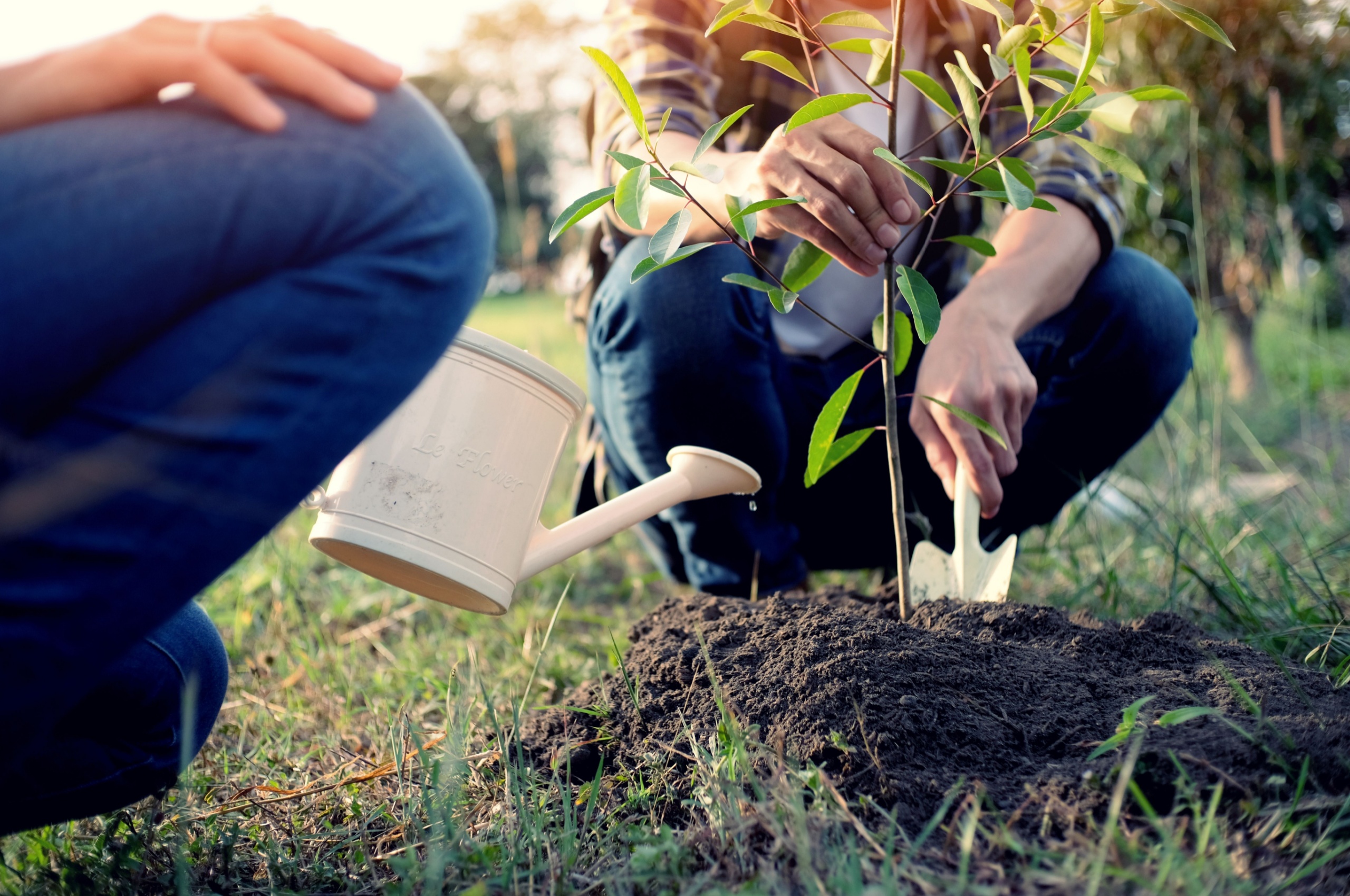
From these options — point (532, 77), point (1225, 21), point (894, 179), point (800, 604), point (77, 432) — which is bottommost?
point (532, 77)

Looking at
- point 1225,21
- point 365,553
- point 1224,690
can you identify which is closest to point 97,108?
point 365,553

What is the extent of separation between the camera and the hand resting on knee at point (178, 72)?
664 mm

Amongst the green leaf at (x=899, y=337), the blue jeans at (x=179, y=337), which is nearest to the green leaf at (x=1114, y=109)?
the green leaf at (x=899, y=337)

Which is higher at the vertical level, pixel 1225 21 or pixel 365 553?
pixel 1225 21

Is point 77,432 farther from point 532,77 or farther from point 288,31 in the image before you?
point 532,77

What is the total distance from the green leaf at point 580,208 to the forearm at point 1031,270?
599 mm

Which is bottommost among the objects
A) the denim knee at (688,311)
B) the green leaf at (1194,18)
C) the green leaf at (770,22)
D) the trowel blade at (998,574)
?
the trowel blade at (998,574)

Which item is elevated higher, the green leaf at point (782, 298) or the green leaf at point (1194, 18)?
the green leaf at point (1194, 18)

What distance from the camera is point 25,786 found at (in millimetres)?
867

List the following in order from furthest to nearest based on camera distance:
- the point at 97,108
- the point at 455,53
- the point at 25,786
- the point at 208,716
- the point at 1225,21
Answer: the point at 455,53
the point at 1225,21
the point at 208,716
the point at 25,786
the point at 97,108

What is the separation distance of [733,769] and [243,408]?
1.83 ft

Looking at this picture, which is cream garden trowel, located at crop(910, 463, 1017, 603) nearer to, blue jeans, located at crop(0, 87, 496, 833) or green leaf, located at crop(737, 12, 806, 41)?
green leaf, located at crop(737, 12, 806, 41)

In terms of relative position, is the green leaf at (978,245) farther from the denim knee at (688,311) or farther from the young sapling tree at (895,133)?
the denim knee at (688,311)

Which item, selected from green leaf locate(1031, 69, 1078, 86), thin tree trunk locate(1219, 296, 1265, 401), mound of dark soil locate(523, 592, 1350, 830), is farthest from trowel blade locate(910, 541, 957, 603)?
thin tree trunk locate(1219, 296, 1265, 401)
